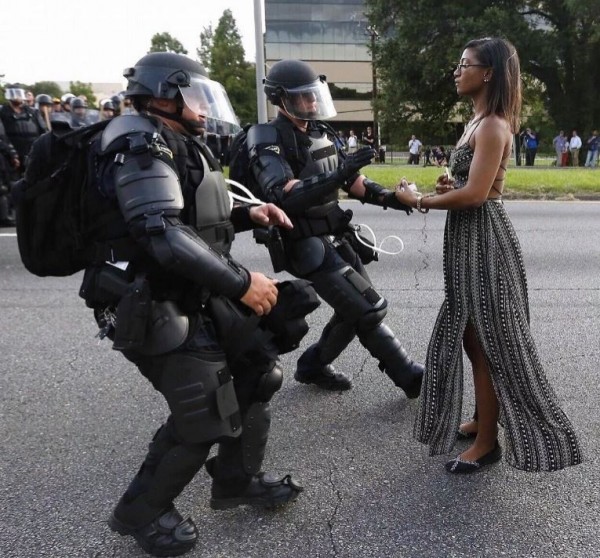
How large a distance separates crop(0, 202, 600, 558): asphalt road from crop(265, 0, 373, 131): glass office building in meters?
50.0

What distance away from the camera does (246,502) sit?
2.35m

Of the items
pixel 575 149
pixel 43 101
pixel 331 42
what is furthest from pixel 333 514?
pixel 331 42

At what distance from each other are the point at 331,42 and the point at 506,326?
55.1 meters

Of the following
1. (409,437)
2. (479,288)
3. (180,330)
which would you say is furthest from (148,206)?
(409,437)

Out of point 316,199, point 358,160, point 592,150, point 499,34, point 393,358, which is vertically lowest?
point 393,358

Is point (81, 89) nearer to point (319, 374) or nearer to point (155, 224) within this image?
point (319, 374)

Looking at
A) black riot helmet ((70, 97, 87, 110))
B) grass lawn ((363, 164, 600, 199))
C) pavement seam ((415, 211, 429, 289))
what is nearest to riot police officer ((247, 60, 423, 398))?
Result: pavement seam ((415, 211, 429, 289))

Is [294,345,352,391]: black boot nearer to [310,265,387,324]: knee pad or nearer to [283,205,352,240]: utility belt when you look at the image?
[310,265,387,324]: knee pad

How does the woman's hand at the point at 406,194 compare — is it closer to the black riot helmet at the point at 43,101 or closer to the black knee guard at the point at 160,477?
the black knee guard at the point at 160,477

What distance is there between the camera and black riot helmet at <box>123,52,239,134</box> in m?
1.96

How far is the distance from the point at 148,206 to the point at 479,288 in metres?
1.36

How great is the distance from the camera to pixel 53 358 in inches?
157

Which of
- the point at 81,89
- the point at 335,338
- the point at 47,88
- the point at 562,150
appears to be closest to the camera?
the point at 335,338

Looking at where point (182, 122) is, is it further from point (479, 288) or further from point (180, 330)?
point (479, 288)
